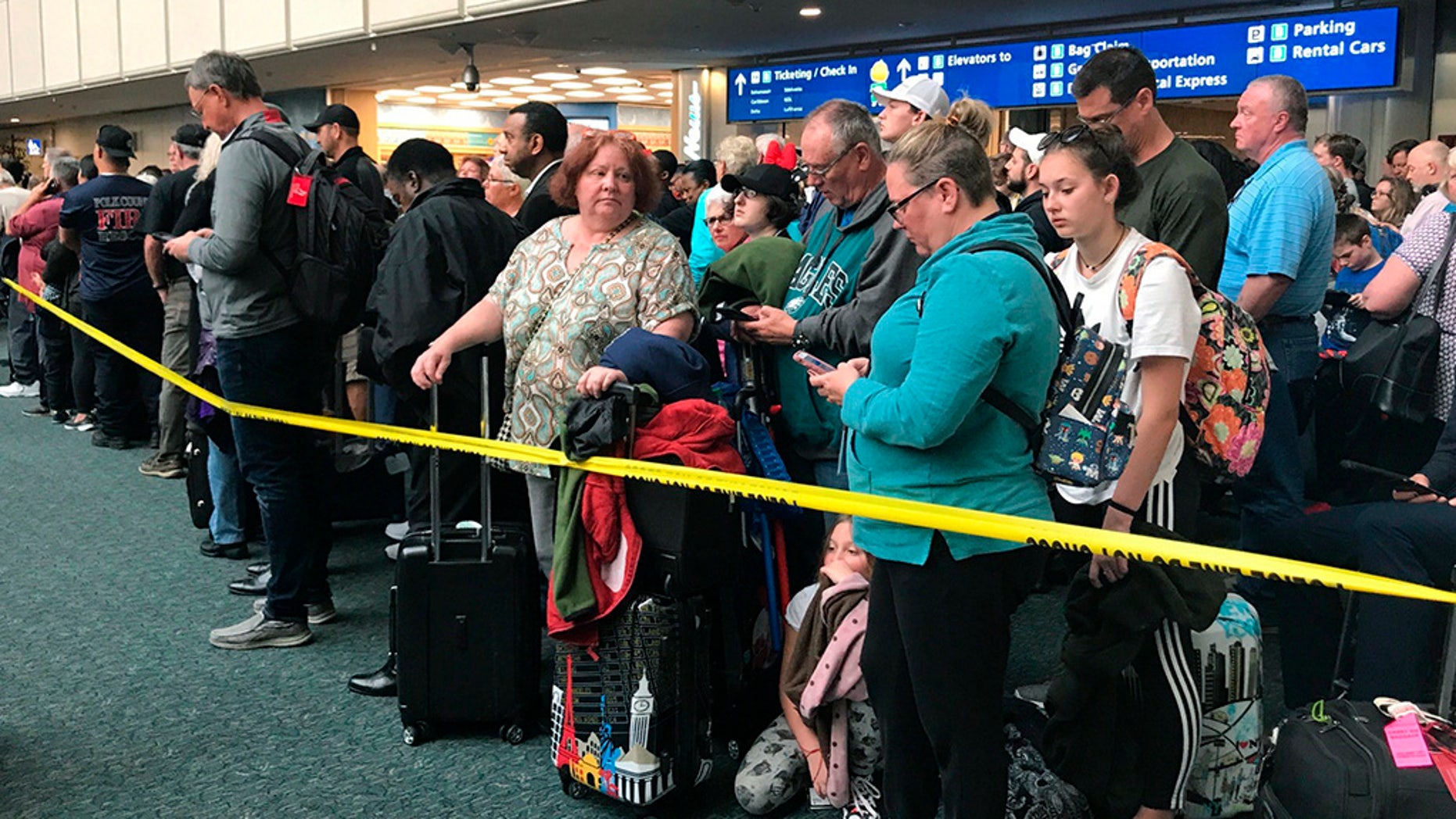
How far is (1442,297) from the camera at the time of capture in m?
3.47

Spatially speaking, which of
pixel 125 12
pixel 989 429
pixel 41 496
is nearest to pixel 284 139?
pixel 989 429

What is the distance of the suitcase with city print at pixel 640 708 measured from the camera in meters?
2.84

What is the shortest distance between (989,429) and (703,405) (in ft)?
3.16

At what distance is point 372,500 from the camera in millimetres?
5523

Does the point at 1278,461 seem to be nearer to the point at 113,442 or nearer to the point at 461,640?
the point at 461,640

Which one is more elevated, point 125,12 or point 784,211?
point 125,12

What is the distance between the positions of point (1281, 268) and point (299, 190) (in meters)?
2.85

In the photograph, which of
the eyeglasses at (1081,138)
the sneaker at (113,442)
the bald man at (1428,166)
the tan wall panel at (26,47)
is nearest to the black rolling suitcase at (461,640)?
the eyeglasses at (1081,138)

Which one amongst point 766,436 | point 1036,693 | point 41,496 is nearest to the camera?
point 766,436

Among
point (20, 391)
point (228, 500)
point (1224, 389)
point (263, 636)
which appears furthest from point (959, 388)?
point (20, 391)

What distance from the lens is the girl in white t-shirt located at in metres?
2.40

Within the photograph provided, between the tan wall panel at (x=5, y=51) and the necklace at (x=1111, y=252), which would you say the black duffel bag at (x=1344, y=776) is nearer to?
the necklace at (x=1111, y=252)

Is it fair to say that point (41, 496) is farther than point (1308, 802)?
Yes

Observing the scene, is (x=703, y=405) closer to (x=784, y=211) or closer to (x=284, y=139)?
(x=784, y=211)
